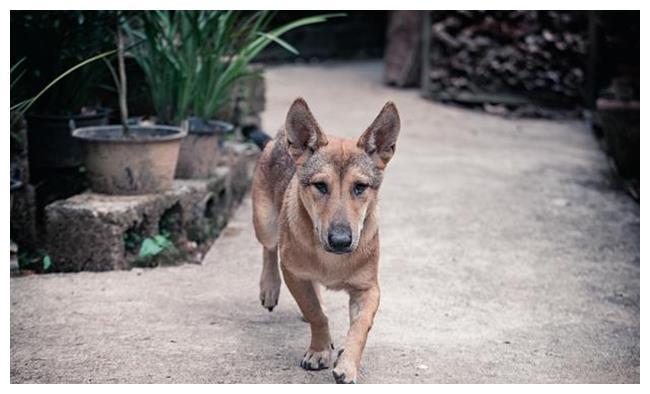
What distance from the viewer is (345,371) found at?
3629 mm

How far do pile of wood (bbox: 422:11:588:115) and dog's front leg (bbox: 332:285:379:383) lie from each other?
9163 mm

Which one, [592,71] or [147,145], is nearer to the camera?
[147,145]

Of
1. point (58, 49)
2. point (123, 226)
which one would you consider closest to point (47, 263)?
point (123, 226)

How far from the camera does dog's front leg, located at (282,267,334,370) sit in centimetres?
399

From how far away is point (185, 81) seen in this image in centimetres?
617

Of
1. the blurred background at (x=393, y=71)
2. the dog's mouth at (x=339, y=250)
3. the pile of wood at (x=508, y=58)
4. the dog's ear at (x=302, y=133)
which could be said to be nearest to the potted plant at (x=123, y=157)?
the blurred background at (x=393, y=71)

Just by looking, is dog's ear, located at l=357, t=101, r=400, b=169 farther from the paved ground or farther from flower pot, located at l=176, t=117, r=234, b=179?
flower pot, located at l=176, t=117, r=234, b=179

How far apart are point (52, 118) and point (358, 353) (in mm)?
3260

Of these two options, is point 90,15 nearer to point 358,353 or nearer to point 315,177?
point 315,177

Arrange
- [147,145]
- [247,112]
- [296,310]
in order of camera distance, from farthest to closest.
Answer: [247,112] → [147,145] → [296,310]

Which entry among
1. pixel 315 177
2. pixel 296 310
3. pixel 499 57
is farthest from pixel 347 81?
pixel 315 177

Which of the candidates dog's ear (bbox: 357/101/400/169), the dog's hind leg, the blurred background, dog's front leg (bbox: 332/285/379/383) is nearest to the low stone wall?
the blurred background

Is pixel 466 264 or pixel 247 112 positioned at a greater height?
pixel 247 112
